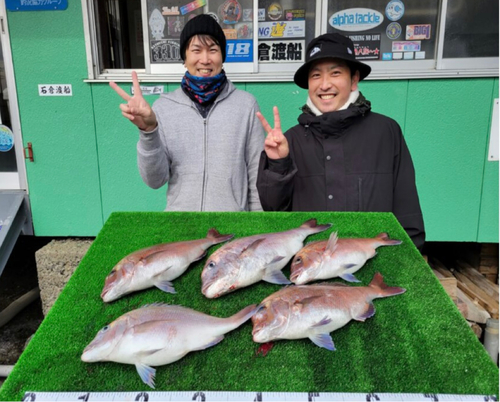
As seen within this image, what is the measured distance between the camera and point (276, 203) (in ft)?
7.27

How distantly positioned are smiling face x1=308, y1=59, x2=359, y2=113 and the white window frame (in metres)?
1.90

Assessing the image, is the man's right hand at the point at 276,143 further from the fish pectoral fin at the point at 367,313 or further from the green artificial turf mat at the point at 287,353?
the fish pectoral fin at the point at 367,313

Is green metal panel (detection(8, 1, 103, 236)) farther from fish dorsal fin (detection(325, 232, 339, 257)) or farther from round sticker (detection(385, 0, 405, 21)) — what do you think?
fish dorsal fin (detection(325, 232, 339, 257))

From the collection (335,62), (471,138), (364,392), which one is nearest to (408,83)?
(471,138)

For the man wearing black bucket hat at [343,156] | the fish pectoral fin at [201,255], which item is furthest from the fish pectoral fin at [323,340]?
the man wearing black bucket hat at [343,156]

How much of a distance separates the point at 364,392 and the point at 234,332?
0.43 metres

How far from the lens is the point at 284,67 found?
412 centimetres

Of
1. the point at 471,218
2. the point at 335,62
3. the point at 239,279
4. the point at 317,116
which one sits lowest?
the point at 471,218

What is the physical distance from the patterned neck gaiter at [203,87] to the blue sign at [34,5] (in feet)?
8.13

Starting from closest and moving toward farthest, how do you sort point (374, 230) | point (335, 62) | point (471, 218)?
point (374, 230), point (335, 62), point (471, 218)

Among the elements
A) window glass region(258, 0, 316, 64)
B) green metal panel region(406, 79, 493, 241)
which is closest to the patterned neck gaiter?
window glass region(258, 0, 316, 64)

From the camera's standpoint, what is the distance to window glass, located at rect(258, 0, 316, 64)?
4.01 metres

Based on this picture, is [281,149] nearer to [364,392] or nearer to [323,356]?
[323,356]

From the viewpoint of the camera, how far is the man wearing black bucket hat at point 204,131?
8.05 feet
